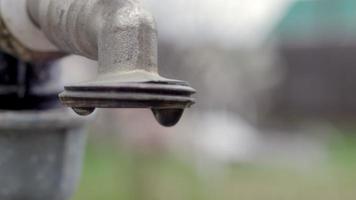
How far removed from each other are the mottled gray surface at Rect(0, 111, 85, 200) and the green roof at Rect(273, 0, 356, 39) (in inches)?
288

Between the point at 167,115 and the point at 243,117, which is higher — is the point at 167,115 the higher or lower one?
the lower one

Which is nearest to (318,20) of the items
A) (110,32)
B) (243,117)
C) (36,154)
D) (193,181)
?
(243,117)

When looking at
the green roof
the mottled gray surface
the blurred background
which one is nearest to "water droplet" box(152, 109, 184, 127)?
the mottled gray surface

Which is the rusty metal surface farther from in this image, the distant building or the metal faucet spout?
the distant building

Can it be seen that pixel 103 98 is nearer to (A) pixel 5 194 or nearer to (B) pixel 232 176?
(A) pixel 5 194

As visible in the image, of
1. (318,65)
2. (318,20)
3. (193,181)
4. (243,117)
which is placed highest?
(318,20)

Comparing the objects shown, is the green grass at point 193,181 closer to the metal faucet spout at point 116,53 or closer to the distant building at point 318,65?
the distant building at point 318,65

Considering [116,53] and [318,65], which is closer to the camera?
[116,53]

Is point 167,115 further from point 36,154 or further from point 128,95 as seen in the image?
point 36,154

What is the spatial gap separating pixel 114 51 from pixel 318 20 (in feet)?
25.8

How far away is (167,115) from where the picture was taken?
1.29 feet

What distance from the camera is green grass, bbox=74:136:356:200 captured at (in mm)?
3529

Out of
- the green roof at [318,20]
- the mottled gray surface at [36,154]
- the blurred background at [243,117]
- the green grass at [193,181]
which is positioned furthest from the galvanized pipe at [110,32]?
the green roof at [318,20]

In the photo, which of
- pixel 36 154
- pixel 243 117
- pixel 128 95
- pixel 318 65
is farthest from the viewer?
pixel 318 65
